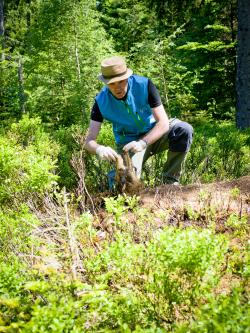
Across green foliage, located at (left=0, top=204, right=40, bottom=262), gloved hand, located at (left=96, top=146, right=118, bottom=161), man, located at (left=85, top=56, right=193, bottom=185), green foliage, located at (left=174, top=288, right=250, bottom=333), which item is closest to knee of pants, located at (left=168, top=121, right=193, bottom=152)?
man, located at (left=85, top=56, right=193, bottom=185)

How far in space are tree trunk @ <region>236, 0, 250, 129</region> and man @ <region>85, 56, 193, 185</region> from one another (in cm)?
385

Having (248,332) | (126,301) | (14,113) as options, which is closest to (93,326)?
(126,301)

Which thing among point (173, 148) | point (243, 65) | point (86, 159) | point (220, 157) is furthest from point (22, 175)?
point (243, 65)

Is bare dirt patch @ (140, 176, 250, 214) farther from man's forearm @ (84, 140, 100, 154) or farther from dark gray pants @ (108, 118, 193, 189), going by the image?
man's forearm @ (84, 140, 100, 154)

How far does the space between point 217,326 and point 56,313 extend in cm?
64

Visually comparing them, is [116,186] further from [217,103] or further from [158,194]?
[217,103]

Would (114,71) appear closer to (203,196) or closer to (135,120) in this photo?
(135,120)

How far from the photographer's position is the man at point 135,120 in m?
3.83

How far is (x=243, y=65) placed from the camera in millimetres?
7629

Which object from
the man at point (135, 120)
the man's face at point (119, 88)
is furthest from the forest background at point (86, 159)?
the man's face at point (119, 88)

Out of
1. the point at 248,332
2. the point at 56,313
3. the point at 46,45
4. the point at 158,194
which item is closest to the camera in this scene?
the point at 248,332

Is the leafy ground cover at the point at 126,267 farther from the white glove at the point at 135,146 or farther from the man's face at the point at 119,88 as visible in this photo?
the man's face at the point at 119,88

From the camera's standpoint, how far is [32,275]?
219cm

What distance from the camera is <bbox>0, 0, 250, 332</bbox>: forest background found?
73.5 inches
